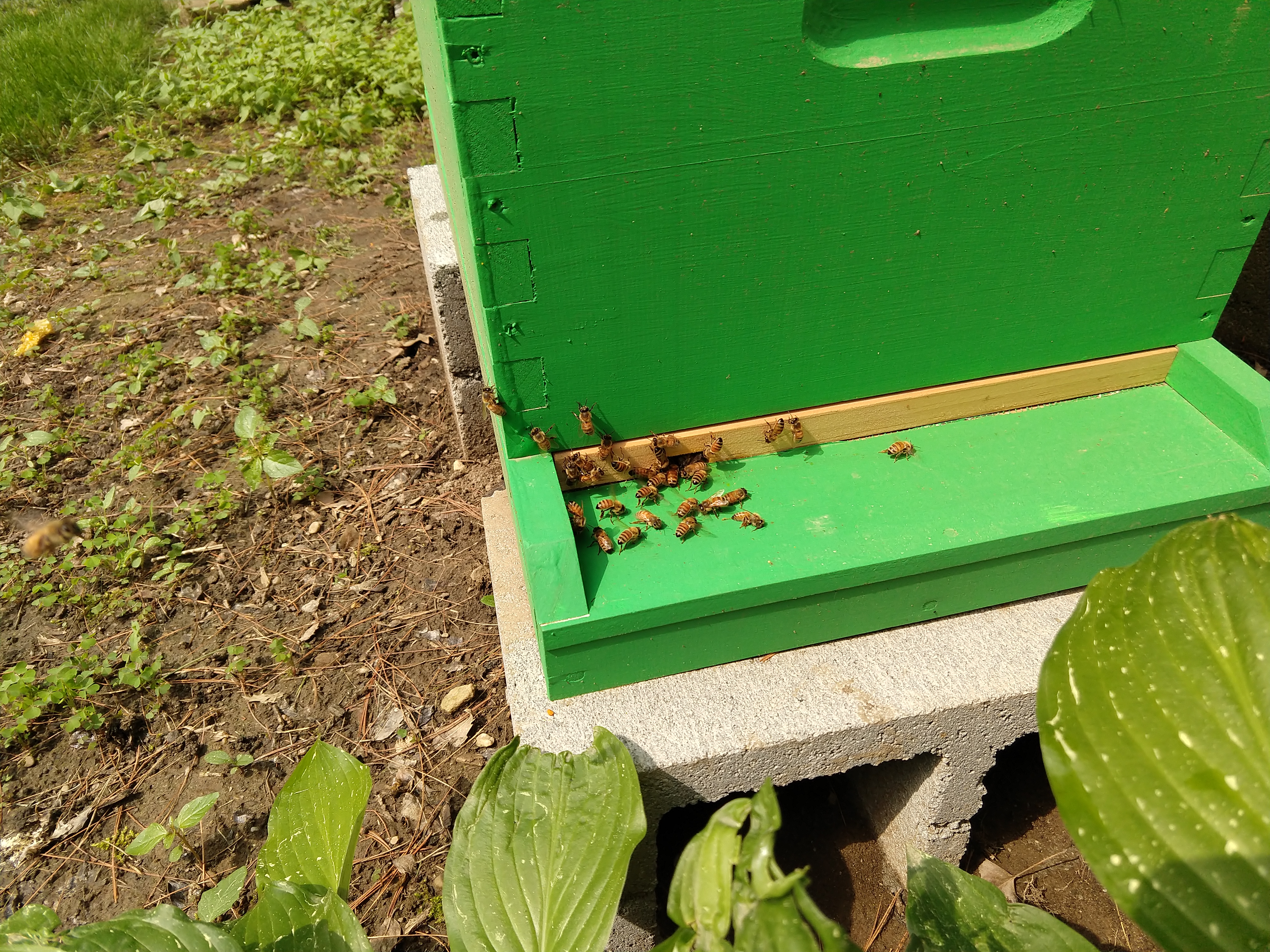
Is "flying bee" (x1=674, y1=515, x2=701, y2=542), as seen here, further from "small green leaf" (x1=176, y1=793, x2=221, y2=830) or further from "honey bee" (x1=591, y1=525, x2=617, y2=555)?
"small green leaf" (x1=176, y1=793, x2=221, y2=830)

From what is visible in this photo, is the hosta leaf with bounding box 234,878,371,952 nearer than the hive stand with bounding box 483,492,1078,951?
Yes

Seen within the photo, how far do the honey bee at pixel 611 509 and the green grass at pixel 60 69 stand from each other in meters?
4.38

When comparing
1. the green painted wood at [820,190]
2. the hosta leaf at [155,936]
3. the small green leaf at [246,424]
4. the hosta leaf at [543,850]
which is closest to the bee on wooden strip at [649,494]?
the green painted wood at [820,190]

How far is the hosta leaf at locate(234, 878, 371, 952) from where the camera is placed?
1.06 meters

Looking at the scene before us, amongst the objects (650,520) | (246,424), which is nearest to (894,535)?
(650,520)

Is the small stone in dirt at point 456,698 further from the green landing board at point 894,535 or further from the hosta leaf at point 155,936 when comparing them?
the hosta leaf at point 155,936

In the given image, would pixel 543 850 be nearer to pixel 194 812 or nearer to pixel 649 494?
pixel 649 494

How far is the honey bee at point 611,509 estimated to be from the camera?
1.57 m

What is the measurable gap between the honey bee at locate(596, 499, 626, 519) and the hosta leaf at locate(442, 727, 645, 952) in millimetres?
407

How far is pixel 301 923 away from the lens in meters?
1.13

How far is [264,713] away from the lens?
81.4 inches

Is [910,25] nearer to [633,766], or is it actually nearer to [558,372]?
[558,372]

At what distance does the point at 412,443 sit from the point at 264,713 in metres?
1.02

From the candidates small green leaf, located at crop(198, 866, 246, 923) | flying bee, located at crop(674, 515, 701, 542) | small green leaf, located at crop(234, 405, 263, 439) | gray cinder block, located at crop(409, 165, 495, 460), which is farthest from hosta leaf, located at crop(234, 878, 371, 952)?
small green leaf, located at crop(234, 405, 263, 439)
